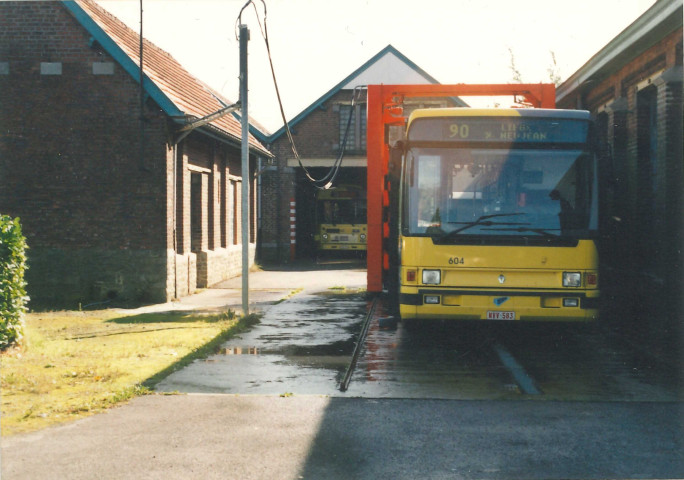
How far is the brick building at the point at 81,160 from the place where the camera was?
16.0 m

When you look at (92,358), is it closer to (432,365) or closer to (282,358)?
(282,358)

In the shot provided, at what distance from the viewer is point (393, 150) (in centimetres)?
990

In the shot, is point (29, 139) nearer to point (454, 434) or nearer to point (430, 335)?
point (430, 335)

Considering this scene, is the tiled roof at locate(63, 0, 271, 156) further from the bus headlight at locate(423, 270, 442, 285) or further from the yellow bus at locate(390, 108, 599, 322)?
the bus headlight at locate(423, 270, 442, 285)

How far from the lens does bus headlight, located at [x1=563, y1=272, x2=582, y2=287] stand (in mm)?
9234

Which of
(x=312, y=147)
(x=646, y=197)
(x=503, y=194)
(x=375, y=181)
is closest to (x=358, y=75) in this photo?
(x=312, y=147)

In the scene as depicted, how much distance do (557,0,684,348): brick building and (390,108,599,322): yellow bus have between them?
1.56 ft

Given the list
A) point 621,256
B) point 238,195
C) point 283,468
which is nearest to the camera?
point 283,468

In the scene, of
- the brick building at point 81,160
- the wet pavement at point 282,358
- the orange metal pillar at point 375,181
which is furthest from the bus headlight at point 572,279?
the brick building at point 81,160

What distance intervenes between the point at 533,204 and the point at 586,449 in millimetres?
3980

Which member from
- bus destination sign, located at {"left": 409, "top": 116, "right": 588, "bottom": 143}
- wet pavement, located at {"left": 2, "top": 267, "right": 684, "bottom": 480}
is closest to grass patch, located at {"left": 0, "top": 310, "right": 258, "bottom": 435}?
wet pavement, located at {"left": 2, "top": 267, "right": 684, "bottom": 480}

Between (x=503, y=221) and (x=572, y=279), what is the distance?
1072 mm

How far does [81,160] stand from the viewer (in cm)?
1611

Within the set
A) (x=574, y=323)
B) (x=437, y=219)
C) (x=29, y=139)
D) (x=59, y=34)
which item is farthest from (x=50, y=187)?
(x=574, y=323)
